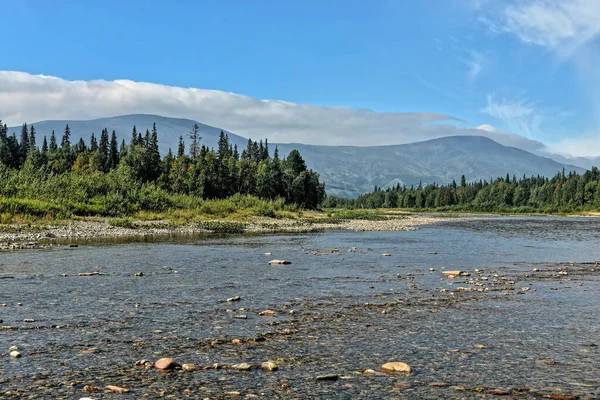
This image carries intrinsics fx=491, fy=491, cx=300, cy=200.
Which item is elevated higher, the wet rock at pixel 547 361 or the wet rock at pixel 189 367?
the wet rock at pixel 547 361

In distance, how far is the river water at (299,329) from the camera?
8453 mm

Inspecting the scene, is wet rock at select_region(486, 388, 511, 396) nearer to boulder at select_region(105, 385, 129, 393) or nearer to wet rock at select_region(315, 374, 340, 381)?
wet rock at select_region(315, 374, 340, 381)

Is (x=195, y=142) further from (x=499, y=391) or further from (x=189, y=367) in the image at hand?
(x=499, y=391)

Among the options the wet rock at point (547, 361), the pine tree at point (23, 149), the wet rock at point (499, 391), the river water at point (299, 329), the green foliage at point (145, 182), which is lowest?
the river water at point (299, 329)

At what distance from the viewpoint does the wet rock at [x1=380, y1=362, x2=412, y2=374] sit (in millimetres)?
9141

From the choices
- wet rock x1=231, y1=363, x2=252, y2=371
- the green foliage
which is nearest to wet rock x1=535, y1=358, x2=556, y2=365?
wet rock x1=231, y1=363, x2=252, y2=371

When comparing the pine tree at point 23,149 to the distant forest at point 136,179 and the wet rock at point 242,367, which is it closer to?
the distant forest at point 136,179

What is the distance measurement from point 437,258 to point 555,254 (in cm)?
963

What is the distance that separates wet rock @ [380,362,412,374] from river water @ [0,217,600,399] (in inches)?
10.8

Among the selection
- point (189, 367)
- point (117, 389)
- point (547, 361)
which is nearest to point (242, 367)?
point (189, 367)

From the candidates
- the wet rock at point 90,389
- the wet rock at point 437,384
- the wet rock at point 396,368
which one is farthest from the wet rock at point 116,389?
the wet rock at point 437,384

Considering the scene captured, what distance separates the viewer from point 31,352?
9.94 metres

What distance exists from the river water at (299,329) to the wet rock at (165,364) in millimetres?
246

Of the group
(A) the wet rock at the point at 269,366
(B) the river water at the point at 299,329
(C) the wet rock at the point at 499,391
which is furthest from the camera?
(A) the wet rock at the point at 269,366
